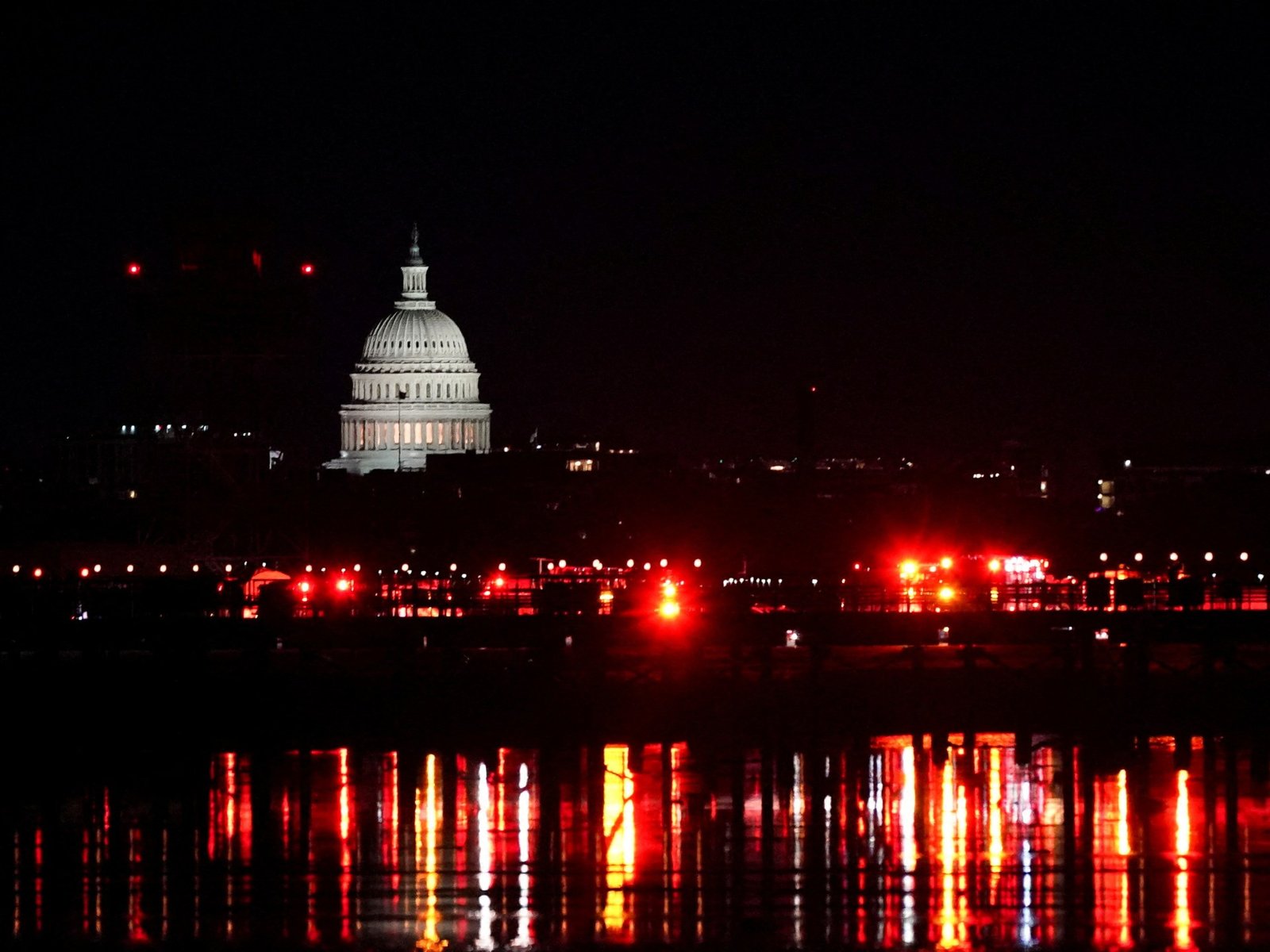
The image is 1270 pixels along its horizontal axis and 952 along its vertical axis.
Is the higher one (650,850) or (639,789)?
(639,789)

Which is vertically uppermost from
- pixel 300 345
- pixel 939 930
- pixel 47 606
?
pixel 300 345

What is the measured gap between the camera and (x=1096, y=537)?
127688 mm

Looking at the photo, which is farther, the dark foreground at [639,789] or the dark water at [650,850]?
the dark foreground at [639,789]

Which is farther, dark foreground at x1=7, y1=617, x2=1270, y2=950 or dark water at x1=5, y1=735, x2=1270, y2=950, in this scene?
dark foreground at x1=7, y1=617, x2=1270, y2=950

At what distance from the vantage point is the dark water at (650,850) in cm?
3120

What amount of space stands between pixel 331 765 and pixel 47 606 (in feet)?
62.4

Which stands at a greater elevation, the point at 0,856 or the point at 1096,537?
the point at 1096,537

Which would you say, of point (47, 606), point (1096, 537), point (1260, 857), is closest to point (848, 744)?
point (1260, 857)

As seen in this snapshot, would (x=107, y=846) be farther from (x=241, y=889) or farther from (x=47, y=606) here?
(x=47, y=606)

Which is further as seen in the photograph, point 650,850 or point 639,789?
point 639,789

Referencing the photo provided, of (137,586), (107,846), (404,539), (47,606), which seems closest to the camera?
(107,846)

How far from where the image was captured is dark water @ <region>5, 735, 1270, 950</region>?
31203mm

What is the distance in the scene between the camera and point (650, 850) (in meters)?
36.1

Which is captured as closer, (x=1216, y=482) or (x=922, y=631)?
(x=922, y=631)
